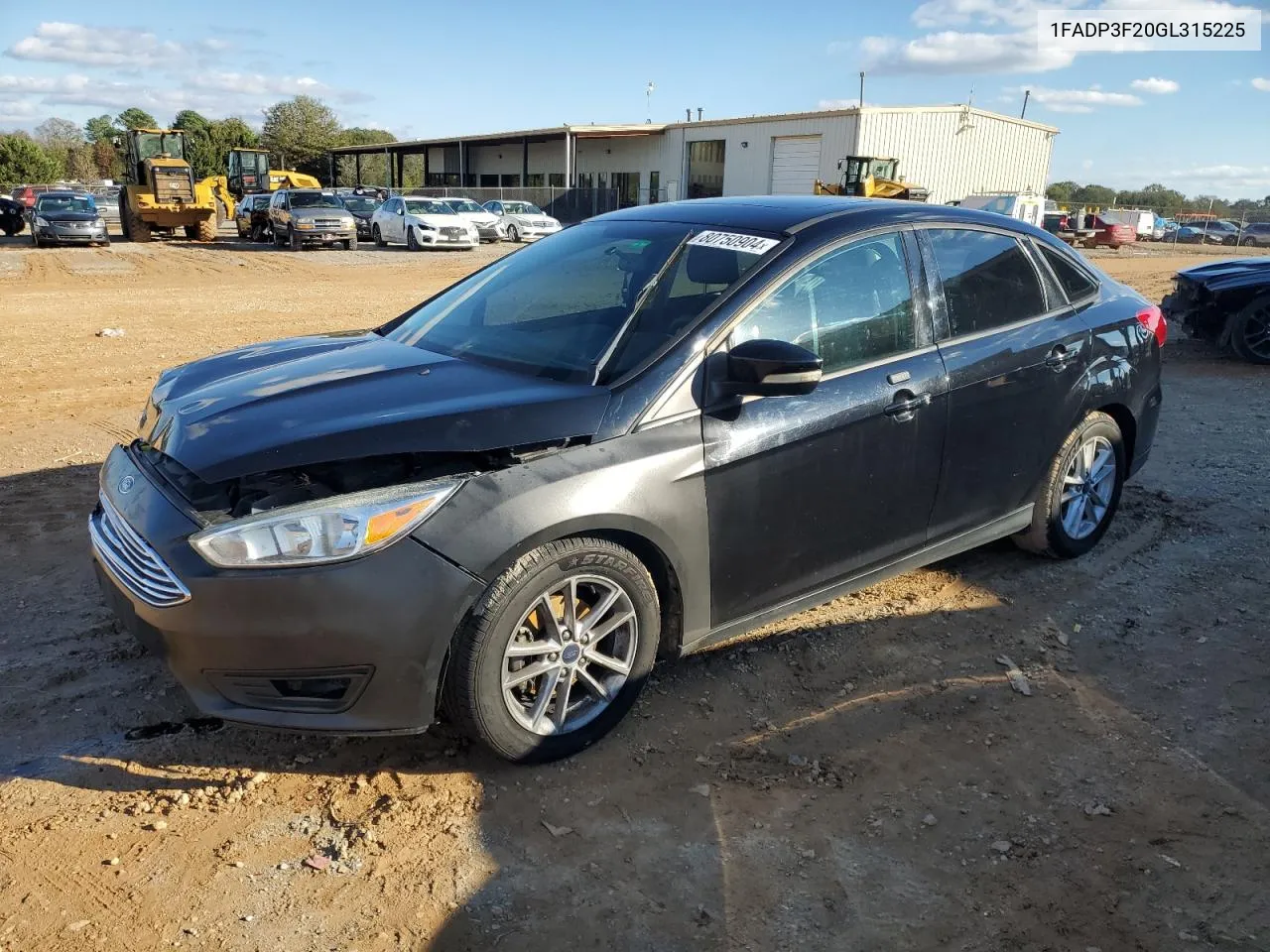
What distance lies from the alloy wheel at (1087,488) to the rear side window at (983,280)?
2.68 feet

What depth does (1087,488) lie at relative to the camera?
4.79 m

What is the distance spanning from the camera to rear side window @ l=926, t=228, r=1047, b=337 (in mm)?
3998

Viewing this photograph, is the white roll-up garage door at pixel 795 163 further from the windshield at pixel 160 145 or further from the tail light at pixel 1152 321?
the tail light at pixel 1152 321

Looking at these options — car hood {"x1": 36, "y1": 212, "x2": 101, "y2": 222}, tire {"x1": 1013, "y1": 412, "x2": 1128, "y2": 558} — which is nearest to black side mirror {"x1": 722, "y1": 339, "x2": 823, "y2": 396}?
tire {"x1": 1013, "y1": 412, "x2": 1128, "y2": 558}

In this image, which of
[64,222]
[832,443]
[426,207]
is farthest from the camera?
[426,207]

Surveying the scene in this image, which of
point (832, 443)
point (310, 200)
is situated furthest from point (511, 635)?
point (310, 200)

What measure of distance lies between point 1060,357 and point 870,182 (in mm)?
28153

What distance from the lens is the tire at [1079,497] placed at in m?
4.54

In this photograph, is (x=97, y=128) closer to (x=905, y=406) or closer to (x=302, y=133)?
(x=302, y=133)

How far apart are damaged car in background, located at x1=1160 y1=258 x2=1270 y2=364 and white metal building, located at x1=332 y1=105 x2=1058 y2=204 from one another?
30.4 meters

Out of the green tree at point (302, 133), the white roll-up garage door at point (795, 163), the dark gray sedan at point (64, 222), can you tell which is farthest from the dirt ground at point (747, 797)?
the green tree at point (302, 133)

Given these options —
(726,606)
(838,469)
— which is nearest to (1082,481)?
(838,469)

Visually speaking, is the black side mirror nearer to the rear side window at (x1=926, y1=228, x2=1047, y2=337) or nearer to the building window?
the rear side window at (x1=926, y1=228, x2=1047, y2=337)

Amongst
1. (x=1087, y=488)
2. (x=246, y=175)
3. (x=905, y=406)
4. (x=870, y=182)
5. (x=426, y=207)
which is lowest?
(x=1087, y=488)
